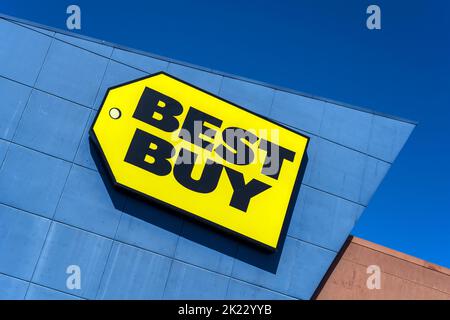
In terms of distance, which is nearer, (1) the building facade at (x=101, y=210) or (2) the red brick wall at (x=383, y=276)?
(1) the building facade at (x=101, y=210)

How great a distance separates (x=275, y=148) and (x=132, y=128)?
4936mm

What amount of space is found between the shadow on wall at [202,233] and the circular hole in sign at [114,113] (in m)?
1.06

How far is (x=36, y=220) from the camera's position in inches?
439

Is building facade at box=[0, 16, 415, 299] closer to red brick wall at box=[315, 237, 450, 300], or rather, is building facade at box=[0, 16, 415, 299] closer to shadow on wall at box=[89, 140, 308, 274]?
shadow on wall at box=[89, 140, 308, 274]

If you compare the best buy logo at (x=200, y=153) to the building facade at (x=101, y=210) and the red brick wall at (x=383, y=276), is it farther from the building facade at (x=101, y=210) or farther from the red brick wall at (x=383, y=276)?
the red brick wall at (x=383, y=276)

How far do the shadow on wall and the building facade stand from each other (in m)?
0.03

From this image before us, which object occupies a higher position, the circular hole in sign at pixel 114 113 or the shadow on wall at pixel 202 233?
the circular hole in sign at pixel 114 113

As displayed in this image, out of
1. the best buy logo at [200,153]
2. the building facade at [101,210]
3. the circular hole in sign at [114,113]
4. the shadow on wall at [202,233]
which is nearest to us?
the building facade at [101,210]

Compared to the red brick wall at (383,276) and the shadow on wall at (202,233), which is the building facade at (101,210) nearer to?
the shadow on wall at (202,233)

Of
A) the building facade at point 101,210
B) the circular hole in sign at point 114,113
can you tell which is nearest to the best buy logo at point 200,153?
the circular hole in sign at point 114,113

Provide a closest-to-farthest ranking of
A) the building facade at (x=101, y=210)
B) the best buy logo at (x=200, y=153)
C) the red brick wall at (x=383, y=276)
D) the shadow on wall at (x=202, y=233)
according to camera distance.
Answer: the building facade at (x=101, y=210)
the shadow on wall at (x=202, y=233)
the best buy logo at (x=200, y=153)
the red brick wall at (x=383, y=276)

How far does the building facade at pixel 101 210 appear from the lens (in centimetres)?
1110
